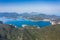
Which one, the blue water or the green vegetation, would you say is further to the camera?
the green vegetation

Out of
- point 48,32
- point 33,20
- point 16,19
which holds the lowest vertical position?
point 48,32

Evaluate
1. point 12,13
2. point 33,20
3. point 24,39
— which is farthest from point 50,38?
point 12,13

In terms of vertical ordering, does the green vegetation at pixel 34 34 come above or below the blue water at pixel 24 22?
below

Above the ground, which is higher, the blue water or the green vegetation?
the blue water

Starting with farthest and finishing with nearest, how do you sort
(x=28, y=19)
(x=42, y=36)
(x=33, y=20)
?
(x=42, y=36), (x=33, y=20), (x=28, y=19)

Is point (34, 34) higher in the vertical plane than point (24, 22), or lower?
lower

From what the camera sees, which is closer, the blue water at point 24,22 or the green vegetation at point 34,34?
the blue water at point 24,22

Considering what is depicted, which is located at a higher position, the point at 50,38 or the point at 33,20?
the point at 33,20

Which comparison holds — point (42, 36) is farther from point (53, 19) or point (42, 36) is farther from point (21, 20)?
point (21, 20)

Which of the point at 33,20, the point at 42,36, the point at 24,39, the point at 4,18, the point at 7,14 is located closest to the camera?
the point at 4,18

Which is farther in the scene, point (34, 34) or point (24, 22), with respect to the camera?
point (34, 34)

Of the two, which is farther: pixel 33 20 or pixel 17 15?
pixel 33 20
